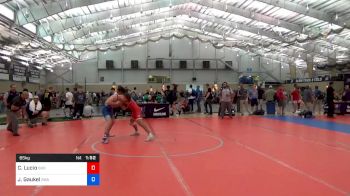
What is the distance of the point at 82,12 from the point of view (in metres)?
22.1

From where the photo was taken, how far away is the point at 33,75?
32.2 meters

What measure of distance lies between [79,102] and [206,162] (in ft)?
38.4

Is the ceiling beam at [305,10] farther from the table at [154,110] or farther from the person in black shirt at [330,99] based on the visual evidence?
the table at [154,110]

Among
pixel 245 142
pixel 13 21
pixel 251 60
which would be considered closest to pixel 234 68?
pixel 251 60

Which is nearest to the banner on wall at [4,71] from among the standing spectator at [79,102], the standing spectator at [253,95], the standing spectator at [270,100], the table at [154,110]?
the standing spectator at [79,102]

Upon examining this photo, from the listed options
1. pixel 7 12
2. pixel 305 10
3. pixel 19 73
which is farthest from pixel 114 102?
pixel 19 73

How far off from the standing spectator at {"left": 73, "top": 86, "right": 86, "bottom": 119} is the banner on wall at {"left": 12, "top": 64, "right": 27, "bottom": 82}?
40.2ft

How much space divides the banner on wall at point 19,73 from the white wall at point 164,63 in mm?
11129

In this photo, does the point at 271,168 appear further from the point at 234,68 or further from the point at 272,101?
the point at 234,68

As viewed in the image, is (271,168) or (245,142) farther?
(245,142)

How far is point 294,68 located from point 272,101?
80.8 feet

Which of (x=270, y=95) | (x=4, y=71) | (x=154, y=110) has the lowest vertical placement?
(x=154, y=110)

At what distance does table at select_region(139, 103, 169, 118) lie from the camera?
16.8 meters
